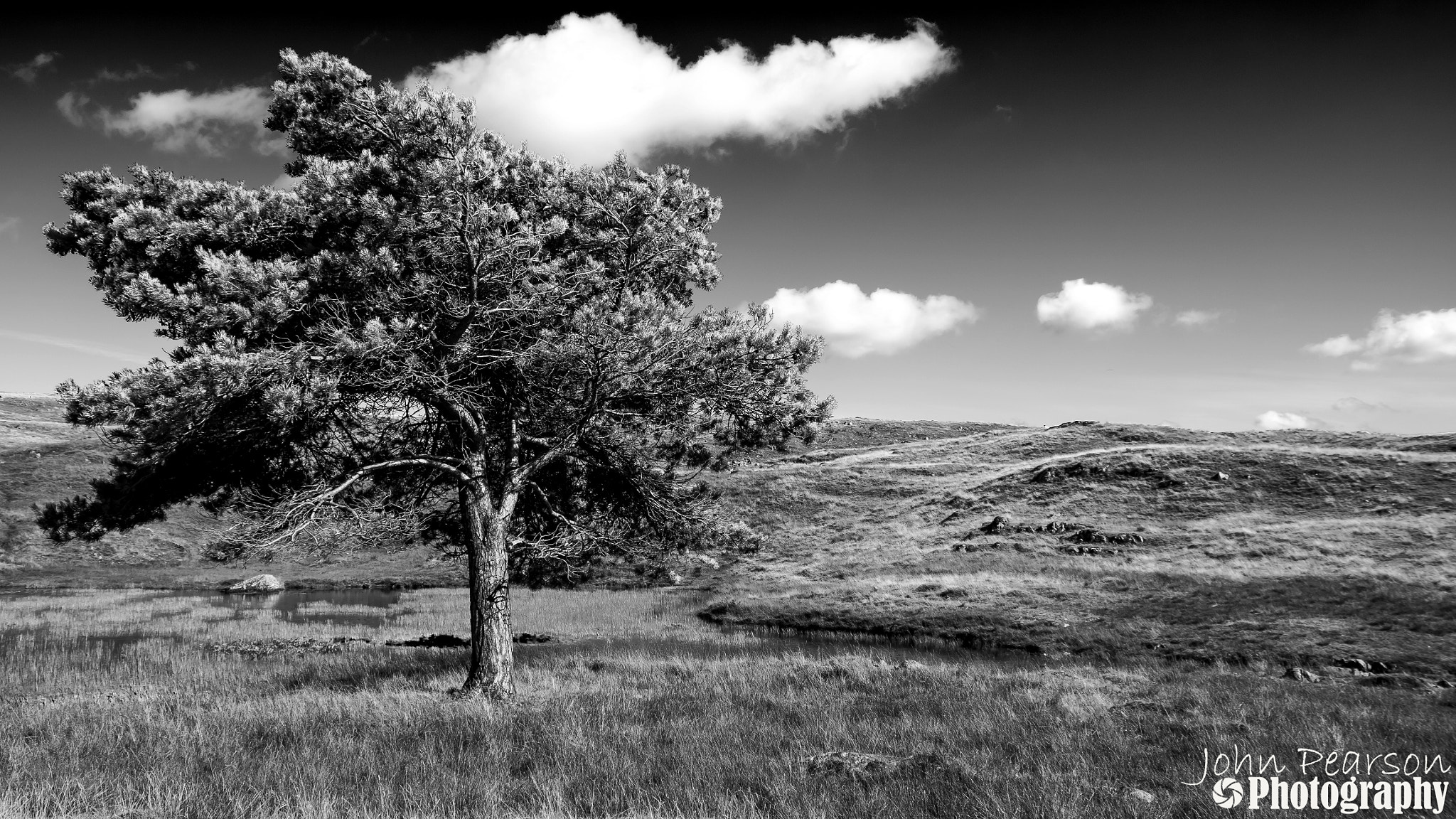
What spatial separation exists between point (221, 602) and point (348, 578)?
40.3ft

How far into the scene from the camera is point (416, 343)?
34.7 ft

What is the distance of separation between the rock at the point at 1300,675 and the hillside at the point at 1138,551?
216cm

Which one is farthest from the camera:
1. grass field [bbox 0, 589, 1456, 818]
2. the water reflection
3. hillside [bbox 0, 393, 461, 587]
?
hillside [bbox 0, 393, 461, 587]

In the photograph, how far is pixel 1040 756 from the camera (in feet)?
26.2

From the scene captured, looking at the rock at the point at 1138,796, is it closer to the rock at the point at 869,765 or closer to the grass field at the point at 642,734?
the grass field at the point at 642,734

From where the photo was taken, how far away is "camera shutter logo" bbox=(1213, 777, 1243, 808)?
20.7ft

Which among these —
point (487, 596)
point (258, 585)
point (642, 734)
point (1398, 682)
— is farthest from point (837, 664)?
point (258, 585)

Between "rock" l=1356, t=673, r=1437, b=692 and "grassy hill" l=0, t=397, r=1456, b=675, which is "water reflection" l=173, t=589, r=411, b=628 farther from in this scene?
"rock" l=1356, t=673, r=1437, b=692

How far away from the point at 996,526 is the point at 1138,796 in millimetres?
37940

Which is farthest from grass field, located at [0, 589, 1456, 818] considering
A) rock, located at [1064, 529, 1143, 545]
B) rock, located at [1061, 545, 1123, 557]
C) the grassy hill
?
rock, located at [1064, 529, 1143, 545]

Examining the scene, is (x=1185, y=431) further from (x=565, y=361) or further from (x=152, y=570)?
(x=152, y=570)

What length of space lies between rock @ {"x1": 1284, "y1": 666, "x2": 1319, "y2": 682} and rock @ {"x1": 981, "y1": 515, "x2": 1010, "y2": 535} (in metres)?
24.2

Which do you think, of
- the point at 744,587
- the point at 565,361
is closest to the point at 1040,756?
the point at 565,361

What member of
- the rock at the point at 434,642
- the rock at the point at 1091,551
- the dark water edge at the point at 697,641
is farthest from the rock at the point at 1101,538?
the rock at the point at 434,642
